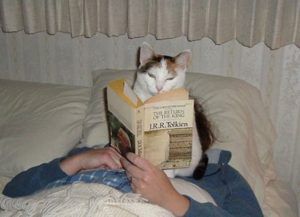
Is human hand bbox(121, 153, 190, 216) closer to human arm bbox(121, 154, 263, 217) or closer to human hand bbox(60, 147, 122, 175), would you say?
human arm bbox(121, 154, 263, 217)

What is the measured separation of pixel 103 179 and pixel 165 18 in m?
0.81

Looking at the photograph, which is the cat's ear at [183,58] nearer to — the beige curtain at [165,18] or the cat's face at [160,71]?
the cat's face at [160,71]

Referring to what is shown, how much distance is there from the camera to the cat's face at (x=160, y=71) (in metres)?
1.25

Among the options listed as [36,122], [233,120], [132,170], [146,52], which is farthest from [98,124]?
[132,170]

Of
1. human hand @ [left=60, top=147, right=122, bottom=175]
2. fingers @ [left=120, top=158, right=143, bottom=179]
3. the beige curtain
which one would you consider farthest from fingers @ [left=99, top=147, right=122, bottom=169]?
the beige curtain

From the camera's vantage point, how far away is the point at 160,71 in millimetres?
1245

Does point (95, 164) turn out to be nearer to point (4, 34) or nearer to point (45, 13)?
point (45, 13)

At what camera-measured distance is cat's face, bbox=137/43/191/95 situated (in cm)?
125

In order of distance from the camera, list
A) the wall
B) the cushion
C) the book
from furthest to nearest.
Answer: the wall < the cushion < the book

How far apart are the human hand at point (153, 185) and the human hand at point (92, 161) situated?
0.42ft

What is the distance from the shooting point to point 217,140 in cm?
137

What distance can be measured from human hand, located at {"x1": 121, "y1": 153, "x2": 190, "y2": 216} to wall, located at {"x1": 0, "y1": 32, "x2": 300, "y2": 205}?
907 millimetres

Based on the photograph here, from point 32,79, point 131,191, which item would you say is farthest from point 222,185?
point 32,79

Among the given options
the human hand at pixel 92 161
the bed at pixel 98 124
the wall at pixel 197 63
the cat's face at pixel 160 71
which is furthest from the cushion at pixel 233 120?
the human hand at pixel 92 161
